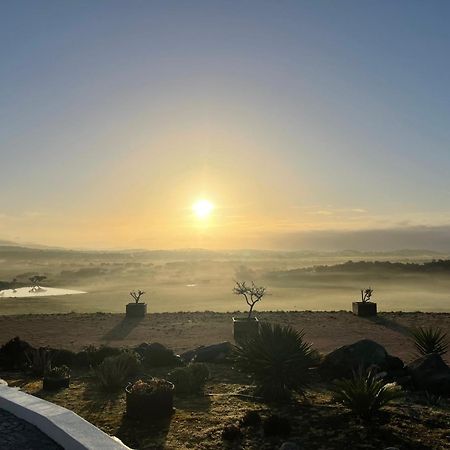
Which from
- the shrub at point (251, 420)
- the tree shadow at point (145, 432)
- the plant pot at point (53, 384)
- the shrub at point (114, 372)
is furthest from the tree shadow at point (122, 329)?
the shrub at point (251, 420)

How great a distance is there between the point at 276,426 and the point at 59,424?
3.83 m

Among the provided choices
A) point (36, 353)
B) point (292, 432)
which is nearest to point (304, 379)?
point (292, 432)

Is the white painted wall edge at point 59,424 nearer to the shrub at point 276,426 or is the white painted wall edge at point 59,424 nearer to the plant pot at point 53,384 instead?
the shrub at point 276,426

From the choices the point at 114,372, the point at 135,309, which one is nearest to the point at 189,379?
the point at 114,372

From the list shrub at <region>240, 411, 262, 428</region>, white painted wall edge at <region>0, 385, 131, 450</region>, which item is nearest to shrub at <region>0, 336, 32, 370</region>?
white painted wall edge at <region>0, 385, 131, 450</region>

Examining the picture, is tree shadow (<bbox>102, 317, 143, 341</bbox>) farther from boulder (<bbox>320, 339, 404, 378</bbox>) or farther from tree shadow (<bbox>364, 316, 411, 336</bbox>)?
tree shadow (<bbox>364, 316, 411, 336</bbox>)

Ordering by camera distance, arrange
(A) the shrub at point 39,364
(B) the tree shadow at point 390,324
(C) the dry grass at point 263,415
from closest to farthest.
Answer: (C) the dry grass at point 263,415
(A) the shrub at point 39,364
(B) the tree shadow at point 390,324

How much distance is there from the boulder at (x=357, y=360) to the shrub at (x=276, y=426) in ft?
15.2

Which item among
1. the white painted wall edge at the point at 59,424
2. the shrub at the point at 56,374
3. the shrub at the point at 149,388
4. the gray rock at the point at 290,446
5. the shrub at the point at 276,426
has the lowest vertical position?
the shrub at the point at 56,374

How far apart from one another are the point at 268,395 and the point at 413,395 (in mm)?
3726

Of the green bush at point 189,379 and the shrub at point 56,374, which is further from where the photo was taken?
the shrub at point 56,374

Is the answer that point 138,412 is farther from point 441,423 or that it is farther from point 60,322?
point 60,322

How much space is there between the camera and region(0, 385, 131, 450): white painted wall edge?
6590mm

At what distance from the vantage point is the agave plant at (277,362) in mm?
10852
